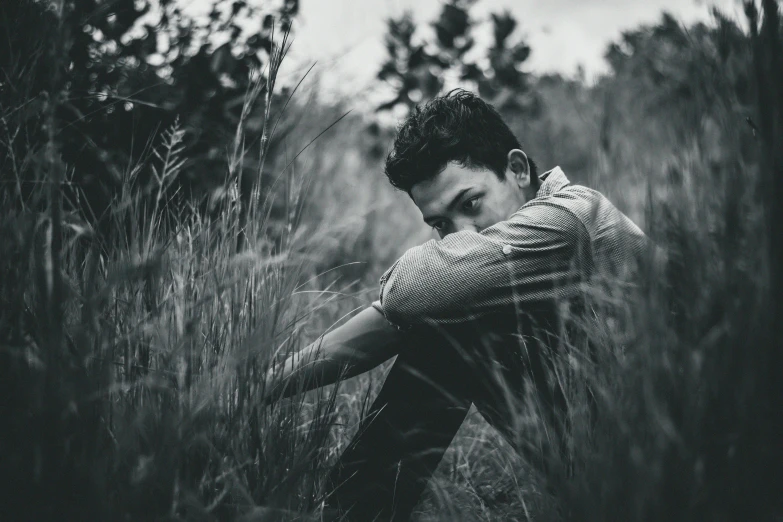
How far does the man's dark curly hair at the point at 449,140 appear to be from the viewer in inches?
73.4

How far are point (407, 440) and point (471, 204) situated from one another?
737 mm

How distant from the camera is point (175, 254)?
1.47 m

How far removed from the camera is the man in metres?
1.34

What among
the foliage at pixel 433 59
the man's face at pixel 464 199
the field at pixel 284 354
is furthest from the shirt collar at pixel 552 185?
the foliage at pixel 433 59

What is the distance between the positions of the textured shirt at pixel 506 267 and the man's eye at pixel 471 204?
0.37 meters

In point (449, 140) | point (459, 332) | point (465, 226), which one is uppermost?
point (449, 140)

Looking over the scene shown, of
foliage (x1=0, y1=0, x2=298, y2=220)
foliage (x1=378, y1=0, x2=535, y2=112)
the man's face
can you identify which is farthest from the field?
foliage (x1=378, y1=0, x2=535, y2=112)

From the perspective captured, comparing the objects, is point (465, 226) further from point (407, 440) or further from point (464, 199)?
point (407, 440)

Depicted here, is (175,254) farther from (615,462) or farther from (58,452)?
(615,462)

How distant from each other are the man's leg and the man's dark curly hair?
64cm

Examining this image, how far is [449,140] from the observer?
1906 millimetres

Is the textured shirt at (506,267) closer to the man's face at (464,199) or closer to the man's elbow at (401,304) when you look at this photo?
the man's elbow at (401,304)

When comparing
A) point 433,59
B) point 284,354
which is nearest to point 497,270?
point 284,354

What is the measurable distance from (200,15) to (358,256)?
8.27 feet
